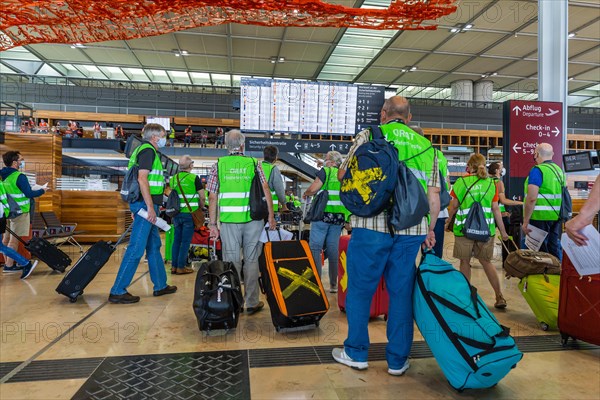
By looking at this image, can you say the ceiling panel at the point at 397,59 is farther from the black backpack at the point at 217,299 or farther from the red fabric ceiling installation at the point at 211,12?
the black backpack at the point at 217,299

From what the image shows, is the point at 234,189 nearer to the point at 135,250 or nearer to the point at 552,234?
the point at 135,250

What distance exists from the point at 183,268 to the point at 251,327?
8.44 ft

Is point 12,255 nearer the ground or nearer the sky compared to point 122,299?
nearer the sky

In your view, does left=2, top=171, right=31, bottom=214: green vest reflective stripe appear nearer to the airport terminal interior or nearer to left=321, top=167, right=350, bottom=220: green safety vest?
the airport terminal interior

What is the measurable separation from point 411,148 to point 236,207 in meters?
1.54

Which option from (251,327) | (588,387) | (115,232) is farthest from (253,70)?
(588,387)

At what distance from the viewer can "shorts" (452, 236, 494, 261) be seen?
3.53 meters

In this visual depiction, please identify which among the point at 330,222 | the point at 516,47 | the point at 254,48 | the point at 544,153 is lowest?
the point at 330,222

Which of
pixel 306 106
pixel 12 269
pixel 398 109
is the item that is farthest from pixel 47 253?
pixel 398 109

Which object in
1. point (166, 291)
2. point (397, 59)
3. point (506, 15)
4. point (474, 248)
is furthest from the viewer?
point (397, 59)

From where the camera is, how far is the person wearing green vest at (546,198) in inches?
138

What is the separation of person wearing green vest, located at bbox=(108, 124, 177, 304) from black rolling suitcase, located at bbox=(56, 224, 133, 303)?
27 centimetres

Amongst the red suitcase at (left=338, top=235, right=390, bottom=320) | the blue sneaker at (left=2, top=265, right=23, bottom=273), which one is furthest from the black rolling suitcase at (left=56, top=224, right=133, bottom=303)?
the red suitcase at (left=338, top=235, right=390, bottom=320)

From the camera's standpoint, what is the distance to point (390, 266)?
2143mm
